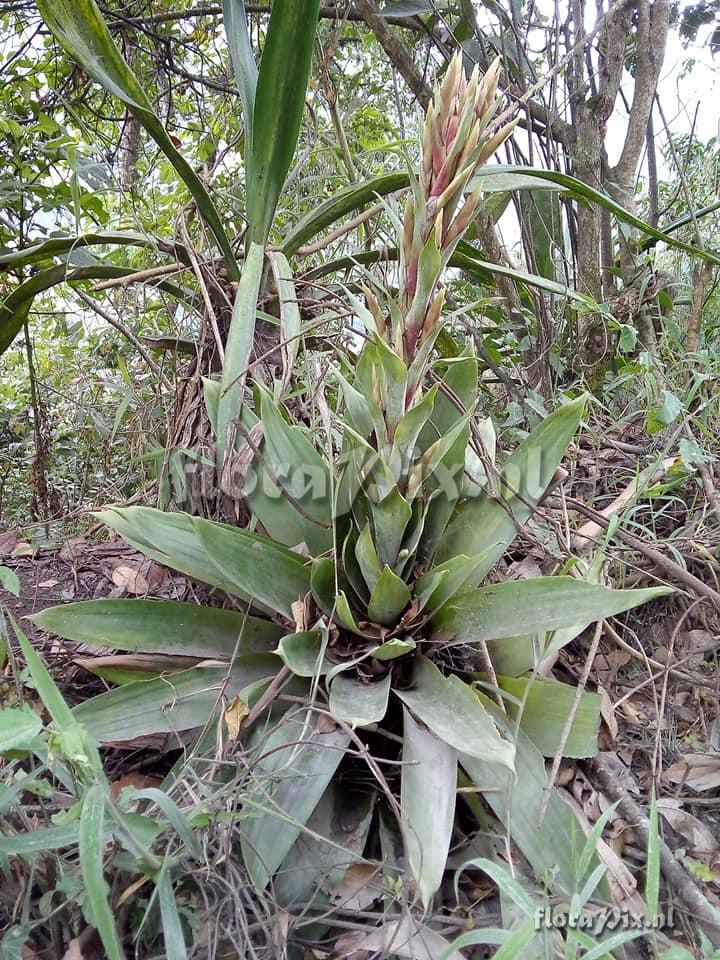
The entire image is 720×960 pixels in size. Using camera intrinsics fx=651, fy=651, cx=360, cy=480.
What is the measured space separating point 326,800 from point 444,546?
0.41m

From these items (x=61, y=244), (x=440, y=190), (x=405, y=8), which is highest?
(x=405, y=8)

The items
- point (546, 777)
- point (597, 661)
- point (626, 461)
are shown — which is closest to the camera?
point (546, 777)

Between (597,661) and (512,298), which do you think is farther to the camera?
(512,298)

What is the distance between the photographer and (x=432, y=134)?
0.82 m

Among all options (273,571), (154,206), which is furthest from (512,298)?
(273,571)

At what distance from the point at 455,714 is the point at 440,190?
0.65m

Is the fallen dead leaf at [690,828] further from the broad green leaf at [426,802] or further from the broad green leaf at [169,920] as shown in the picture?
the broad green leaf at [169,920]

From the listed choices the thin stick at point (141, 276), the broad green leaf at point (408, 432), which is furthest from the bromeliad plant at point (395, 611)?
the thin stick at point (141, 276)

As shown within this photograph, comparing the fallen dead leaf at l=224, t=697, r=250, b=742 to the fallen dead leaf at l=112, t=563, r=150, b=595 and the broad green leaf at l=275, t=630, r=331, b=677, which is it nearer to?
the broad green leaf at l=275, t=630, r=331, b=677

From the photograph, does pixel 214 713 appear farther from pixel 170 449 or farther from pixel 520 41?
pixel 520 41

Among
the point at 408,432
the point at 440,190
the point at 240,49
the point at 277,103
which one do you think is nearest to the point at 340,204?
the point at 277,103

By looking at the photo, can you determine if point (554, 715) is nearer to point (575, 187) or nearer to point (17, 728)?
point (17, 728)

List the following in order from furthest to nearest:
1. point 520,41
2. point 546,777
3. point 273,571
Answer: point 520,41, point 273,571, point 546,777

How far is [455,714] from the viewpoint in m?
0.79
